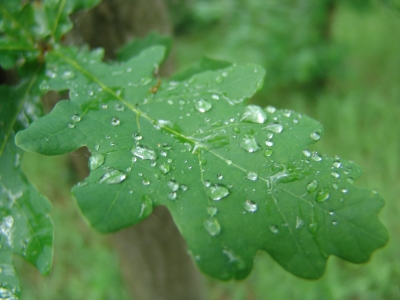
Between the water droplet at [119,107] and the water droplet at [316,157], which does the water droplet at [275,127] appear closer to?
the water droplet at [316,157]

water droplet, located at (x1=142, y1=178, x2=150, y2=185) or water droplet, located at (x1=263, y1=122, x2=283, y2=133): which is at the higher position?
water droplet, located at (x1=263, y1=122, x2=283, y2=133)

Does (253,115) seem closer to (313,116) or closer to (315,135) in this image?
(315,135)

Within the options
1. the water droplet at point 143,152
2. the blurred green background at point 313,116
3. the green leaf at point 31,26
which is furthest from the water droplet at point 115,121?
the blurred green background at point 313,116

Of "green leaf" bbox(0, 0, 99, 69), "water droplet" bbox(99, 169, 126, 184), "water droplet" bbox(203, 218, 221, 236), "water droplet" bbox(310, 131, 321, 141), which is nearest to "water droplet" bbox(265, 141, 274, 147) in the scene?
"water droplet" bbox(310, 131, 321, 141)

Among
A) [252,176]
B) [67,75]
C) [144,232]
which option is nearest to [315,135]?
[252,176]

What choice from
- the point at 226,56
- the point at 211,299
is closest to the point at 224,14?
the point at 226,56

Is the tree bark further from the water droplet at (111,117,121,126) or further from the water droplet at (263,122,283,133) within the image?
the water droplet at (263,122,283,133)

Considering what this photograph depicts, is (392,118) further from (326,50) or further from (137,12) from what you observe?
(137,12)
